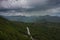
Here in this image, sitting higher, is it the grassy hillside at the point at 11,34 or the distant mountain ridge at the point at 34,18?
the distant mountain ridge at the point at 34,18

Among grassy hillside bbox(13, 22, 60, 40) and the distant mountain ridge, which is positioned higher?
the distant mountain ridge

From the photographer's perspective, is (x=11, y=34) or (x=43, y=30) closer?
(x=43, y=30)

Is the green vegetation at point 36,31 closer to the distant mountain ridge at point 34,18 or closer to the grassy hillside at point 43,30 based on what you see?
the grassy hillside at point 43,30

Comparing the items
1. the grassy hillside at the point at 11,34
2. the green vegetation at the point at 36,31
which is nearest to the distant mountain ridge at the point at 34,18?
the green vegetation at the point at 36,31

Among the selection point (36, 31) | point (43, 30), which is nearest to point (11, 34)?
point (36, 31)

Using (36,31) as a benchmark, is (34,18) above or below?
above

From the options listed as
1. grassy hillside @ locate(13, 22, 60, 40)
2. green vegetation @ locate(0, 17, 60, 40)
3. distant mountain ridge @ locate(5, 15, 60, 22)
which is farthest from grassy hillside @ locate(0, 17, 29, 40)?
distant mountain ridge @ locate(5, 15, 60, 22)

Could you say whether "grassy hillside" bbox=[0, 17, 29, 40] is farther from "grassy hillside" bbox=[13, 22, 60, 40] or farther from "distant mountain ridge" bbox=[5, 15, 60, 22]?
"distant mountain ridge" bbox=[5, 15, 60, 22]

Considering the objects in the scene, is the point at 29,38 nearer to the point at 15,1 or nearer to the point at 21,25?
the point at 21,25

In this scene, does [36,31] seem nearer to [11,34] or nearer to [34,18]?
[34,18]

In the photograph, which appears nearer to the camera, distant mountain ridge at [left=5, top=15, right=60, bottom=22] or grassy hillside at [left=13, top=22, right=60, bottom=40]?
grassy hillside at [left=13, top=22, right=60, bottom=40]

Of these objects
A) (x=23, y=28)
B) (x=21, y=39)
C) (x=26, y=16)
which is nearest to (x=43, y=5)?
(x=26, y=16)
